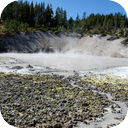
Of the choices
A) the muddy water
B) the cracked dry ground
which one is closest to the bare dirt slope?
the muddy water

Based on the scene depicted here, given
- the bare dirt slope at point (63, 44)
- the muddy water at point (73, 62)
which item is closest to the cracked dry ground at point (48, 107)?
the muddy water at point (73, 62)

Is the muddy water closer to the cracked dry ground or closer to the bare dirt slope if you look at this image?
the cracked dry ground

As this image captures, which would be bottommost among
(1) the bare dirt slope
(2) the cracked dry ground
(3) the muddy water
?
(2) the cracked dry ground

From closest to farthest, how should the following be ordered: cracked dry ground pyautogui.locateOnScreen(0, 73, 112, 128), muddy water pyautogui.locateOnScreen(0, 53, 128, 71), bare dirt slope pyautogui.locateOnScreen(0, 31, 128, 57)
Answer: cracked dry ground pyautogui.locateOnScreen(0, 73, 112, 128) → muddy water pyautogui.locateOnScreen(0, 53, 128, 71) → bare dirt slope pyautogui.locateOnScreen(0, 31, 128, 57)

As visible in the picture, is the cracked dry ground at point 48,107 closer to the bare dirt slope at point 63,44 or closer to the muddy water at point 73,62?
the muddy water at point 73,62

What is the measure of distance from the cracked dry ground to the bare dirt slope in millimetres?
36949

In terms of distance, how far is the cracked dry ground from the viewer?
20.3ft

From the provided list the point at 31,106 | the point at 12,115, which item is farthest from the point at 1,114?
the point at 31,106

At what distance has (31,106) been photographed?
7441mm

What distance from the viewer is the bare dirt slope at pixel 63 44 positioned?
151 feet

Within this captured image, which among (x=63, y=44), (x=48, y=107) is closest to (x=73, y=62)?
(x=48, y=107)

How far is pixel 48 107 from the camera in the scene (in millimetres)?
7555

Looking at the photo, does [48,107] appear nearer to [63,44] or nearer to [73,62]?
[73,62]

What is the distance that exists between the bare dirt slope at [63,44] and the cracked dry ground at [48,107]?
36.9 m
